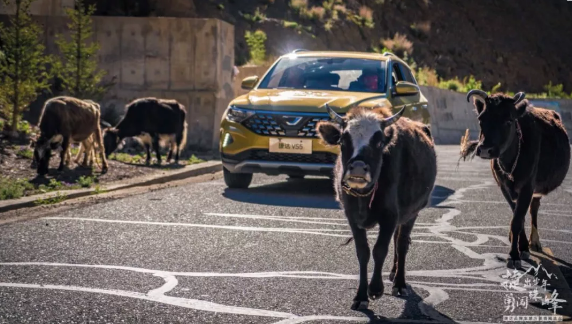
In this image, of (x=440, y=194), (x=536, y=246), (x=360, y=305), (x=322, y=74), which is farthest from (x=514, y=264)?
(x=322, y=74)

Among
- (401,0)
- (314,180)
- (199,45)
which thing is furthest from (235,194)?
(401,0)

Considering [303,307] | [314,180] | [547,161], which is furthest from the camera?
[314,180]

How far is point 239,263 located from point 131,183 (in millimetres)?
7690

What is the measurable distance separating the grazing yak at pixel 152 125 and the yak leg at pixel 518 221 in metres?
11.8

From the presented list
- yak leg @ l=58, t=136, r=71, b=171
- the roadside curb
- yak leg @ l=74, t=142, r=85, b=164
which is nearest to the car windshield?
the roadside curb

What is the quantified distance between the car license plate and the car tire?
1.25 metres

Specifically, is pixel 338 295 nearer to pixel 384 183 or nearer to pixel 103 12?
pixel 384 183

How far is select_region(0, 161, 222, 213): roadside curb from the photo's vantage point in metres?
13.4

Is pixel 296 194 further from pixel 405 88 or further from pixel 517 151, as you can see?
pixel 517 151

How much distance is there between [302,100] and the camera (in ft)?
49.2

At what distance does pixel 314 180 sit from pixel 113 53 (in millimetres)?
8475

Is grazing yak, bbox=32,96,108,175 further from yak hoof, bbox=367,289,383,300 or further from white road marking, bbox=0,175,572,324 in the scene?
yak hoof, bbox=367,289,383,300

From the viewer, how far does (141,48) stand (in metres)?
24.5

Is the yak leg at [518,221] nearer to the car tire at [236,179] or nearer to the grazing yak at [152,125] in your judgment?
the car tire at [236,179]
